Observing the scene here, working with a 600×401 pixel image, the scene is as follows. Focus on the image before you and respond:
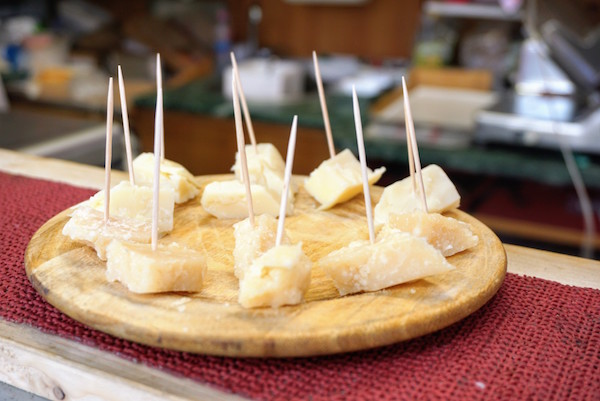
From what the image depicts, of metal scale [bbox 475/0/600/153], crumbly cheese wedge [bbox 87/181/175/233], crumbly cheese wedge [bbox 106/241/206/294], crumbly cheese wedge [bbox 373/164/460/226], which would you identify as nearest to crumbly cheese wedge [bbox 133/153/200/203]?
crumbly cheese wedge [bbox 87/181/175/233]

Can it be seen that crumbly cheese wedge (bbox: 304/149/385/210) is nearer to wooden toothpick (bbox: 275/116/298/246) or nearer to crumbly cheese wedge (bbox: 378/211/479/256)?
crumbly cheese wedge (bbox: 378/211/479/256)

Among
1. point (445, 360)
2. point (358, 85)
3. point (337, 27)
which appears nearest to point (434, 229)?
point (445, 360)

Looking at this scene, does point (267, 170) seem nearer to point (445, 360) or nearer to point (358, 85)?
point (445, 360)

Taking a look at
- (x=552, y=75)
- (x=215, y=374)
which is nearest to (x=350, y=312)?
(x=215, y=374)

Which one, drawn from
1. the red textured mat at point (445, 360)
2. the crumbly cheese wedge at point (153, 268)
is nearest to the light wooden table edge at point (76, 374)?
the red textured mat at point (445, 360)

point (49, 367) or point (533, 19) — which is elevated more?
point (533, 19)

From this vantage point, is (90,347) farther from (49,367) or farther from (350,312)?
(350,312)
